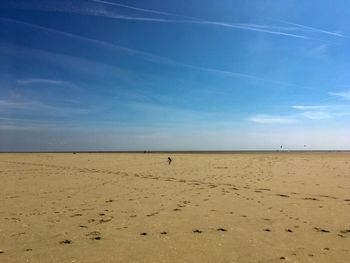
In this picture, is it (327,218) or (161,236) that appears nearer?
(161,236)

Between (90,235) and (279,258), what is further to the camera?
(90,235)

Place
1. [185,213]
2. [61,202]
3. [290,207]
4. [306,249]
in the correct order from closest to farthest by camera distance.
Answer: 1. [306,249]
2. [185,213]
3. [290,207]
4. [61,202]

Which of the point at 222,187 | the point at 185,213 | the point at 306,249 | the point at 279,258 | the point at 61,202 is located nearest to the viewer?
the point at 279,258

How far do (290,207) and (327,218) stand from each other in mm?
1694

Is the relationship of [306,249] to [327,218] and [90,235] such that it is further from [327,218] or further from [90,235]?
[90,235]

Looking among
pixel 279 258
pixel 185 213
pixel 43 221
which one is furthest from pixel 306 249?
pixel 43 221

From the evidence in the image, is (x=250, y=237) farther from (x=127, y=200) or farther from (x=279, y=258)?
(x=127, y=200)

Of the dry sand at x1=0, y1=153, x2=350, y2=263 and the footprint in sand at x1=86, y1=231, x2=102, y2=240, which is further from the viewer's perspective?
the footprint in sand at x1=86, y1=231, x2=102, y2=240

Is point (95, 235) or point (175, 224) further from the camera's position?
point (175, 224)

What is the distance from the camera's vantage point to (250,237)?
852 centimetres

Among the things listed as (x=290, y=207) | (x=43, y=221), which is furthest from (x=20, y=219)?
(x=290, y=207)

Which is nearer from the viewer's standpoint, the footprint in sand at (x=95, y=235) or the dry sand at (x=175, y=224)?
the dry sand at (x=175, y=224)

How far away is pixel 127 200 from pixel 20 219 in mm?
4164

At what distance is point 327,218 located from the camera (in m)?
10.5
